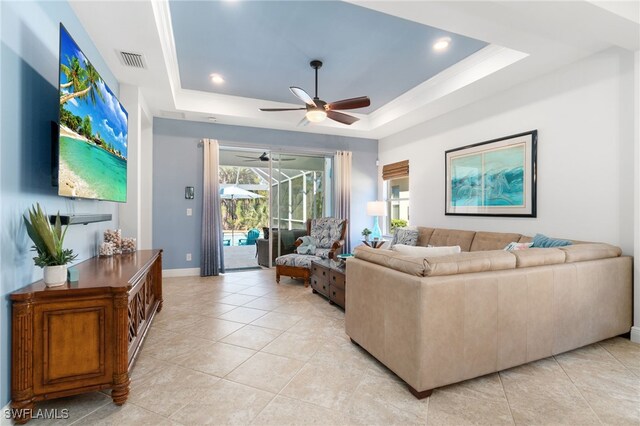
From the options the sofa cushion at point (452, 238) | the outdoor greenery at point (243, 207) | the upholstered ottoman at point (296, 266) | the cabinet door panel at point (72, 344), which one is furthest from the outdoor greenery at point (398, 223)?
the cabinet door panel at point (72, 344)

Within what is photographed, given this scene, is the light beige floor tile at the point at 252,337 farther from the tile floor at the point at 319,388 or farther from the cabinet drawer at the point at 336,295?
the cabinet drawer at the point at 336,295

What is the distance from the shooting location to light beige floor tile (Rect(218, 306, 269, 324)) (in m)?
3.17

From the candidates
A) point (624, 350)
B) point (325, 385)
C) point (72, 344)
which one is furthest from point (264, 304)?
point (624, 350)

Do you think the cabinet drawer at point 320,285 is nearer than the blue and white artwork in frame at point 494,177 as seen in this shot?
No

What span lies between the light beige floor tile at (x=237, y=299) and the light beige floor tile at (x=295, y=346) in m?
1.15

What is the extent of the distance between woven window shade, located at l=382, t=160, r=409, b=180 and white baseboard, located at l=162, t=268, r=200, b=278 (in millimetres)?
3996

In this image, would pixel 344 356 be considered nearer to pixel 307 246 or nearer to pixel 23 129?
pixel 23 129

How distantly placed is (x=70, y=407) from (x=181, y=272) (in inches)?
140

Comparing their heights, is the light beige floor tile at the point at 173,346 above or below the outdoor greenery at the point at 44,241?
below

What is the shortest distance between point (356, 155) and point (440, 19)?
3998 millimetres

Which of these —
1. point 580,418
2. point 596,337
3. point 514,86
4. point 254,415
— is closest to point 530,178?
point 514,86

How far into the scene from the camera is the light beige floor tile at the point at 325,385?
1831 millimetres

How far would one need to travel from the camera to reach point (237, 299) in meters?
3.88

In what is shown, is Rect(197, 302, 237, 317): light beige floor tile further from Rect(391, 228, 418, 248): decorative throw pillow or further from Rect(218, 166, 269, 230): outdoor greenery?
Rect(218, 166, 269, 230): outdoor greenery
